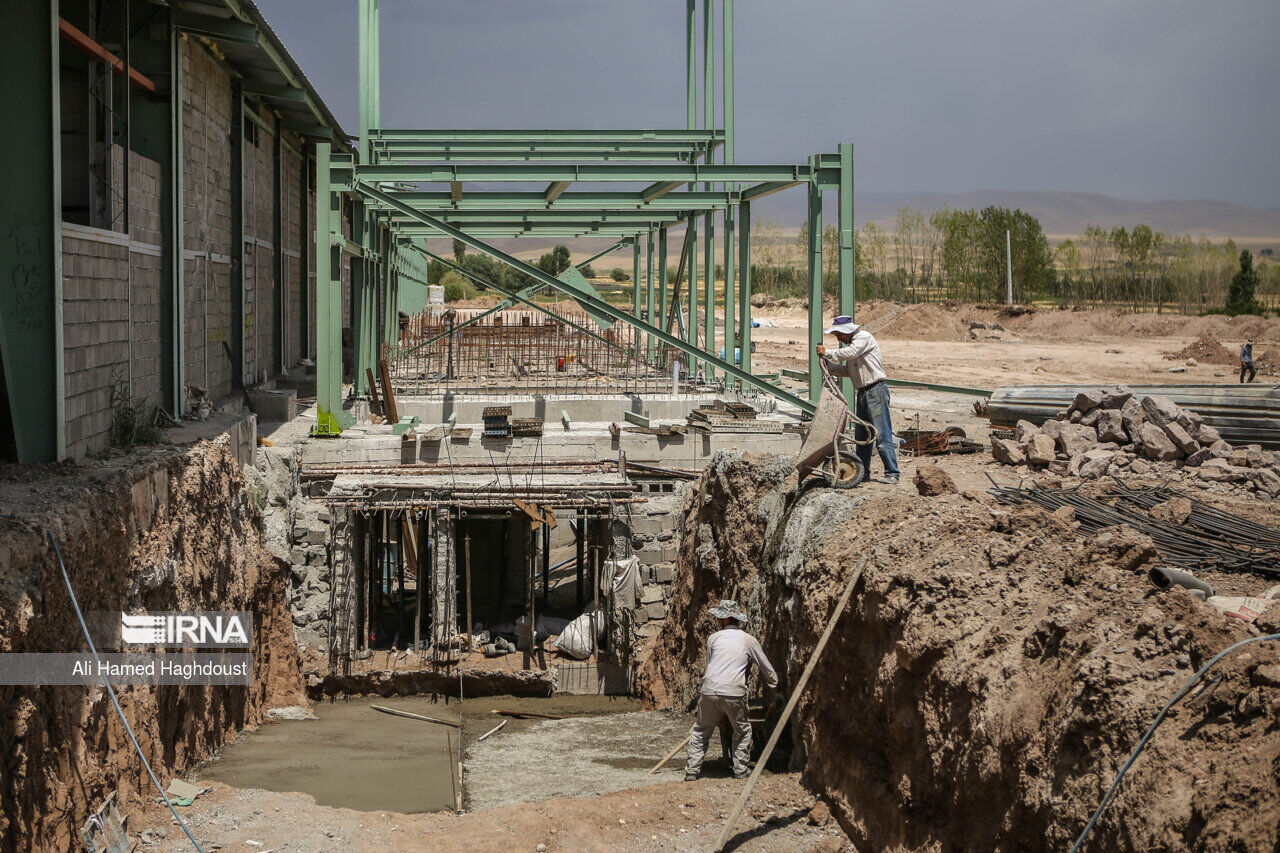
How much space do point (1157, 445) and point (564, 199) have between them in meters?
10.1

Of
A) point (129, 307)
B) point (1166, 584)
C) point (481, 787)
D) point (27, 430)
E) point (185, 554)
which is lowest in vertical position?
point (481, 787)

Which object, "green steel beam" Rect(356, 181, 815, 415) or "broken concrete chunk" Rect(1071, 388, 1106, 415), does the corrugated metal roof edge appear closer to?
"green steel beam" Rect(356, 181, 815, 415)

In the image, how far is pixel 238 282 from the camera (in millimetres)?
17484

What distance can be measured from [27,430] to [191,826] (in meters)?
3.32

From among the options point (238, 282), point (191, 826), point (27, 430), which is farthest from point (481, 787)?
point (238, 282)

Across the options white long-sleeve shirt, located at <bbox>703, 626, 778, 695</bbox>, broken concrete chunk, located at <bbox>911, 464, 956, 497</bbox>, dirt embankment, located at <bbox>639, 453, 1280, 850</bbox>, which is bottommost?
white long-sleeve shirt, located at <bbox>703, 626, 778, 695</bbox>

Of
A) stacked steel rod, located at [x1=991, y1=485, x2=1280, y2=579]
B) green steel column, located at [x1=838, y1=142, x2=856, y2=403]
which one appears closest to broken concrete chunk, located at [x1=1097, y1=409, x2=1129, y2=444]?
green steel column, located at [x1=838, y1=142, x2=856, y2=403]

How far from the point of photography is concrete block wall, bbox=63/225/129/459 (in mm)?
9703

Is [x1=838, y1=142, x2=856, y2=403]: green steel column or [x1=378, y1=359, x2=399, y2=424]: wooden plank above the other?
[x1=838, y1=142, x2=856, y2=403]: green steel column

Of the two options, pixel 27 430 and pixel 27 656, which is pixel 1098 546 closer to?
pixel 27 656

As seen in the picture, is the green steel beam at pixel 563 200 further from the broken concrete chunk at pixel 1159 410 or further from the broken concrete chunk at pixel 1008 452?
the broken concrete chunk at pixel 1159 410

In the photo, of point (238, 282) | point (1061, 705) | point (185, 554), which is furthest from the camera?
point (238, 282)

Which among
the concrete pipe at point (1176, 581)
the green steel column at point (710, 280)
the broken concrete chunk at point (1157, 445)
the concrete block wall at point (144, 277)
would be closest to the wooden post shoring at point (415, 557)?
the concrete block wall at point (144, 277)

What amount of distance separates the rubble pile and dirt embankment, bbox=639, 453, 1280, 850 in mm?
5011
